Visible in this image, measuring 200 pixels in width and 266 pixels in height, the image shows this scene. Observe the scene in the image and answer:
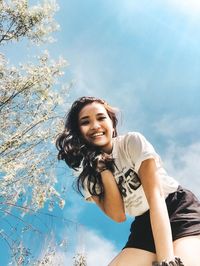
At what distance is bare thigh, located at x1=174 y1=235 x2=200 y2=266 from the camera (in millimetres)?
1526

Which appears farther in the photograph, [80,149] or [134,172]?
[80,149]

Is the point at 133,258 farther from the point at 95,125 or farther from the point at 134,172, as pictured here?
the point at 95,125

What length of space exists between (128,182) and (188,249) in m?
0.46

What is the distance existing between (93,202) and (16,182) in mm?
5778

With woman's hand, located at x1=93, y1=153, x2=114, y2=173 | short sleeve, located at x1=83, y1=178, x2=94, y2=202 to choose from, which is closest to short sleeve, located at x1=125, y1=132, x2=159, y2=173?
woman's hand, located at x1=93, y1=153, x2=114, y2=173

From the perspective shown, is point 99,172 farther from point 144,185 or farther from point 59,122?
point 59,122

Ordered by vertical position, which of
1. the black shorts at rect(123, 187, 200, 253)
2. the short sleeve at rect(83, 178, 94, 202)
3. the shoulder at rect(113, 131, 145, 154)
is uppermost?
the shoulder at rect(113, 131, 145, 154)

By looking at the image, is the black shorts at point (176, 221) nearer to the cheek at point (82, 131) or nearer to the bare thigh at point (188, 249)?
the bare thigh at point (188, 249)

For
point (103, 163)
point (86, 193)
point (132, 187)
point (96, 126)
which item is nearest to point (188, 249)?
point (132, 187)

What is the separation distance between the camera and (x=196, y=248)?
5.26ft

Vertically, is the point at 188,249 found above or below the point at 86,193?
below

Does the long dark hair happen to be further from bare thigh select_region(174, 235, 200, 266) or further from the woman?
bare thigh select_region(174, 235, 200, 266)

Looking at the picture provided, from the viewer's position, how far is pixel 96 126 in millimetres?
2098

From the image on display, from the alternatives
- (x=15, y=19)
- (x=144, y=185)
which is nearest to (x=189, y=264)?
(x=144, y=185)
